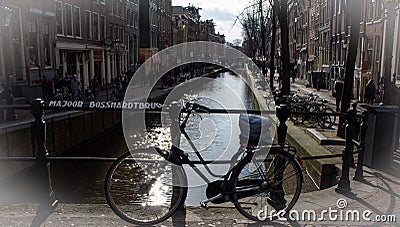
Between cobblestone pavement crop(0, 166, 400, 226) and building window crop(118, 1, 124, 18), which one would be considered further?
building window crop(118, 1, 124, 18)

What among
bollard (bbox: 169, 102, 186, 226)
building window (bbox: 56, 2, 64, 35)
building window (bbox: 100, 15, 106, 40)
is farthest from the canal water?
building window (bbox: 100, 15, 106, 40)

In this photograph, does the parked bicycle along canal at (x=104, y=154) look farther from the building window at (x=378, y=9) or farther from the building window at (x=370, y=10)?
the building window at (x=370, y=10)

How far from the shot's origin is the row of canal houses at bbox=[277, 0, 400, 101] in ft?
51.1

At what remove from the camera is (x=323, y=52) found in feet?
128

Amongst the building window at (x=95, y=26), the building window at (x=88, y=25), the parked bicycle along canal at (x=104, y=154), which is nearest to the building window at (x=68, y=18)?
the building window at (x=88, y=25)

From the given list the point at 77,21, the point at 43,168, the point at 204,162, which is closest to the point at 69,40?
the point at 77,21

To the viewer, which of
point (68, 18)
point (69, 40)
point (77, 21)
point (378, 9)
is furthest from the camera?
point (77, 21)

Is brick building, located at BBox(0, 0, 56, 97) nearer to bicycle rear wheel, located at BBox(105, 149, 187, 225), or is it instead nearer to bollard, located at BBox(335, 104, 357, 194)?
bicycle rear wheel, located at BBox(105, 149, 187, 225)

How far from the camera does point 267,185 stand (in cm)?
399

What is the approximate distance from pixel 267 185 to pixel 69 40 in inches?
980

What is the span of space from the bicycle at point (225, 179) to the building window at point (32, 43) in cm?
1919

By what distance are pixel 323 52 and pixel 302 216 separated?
1475 inches

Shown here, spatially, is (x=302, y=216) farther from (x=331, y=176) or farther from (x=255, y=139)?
(x=331, y=176)

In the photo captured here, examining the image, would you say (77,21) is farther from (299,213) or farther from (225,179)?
(299,213)
